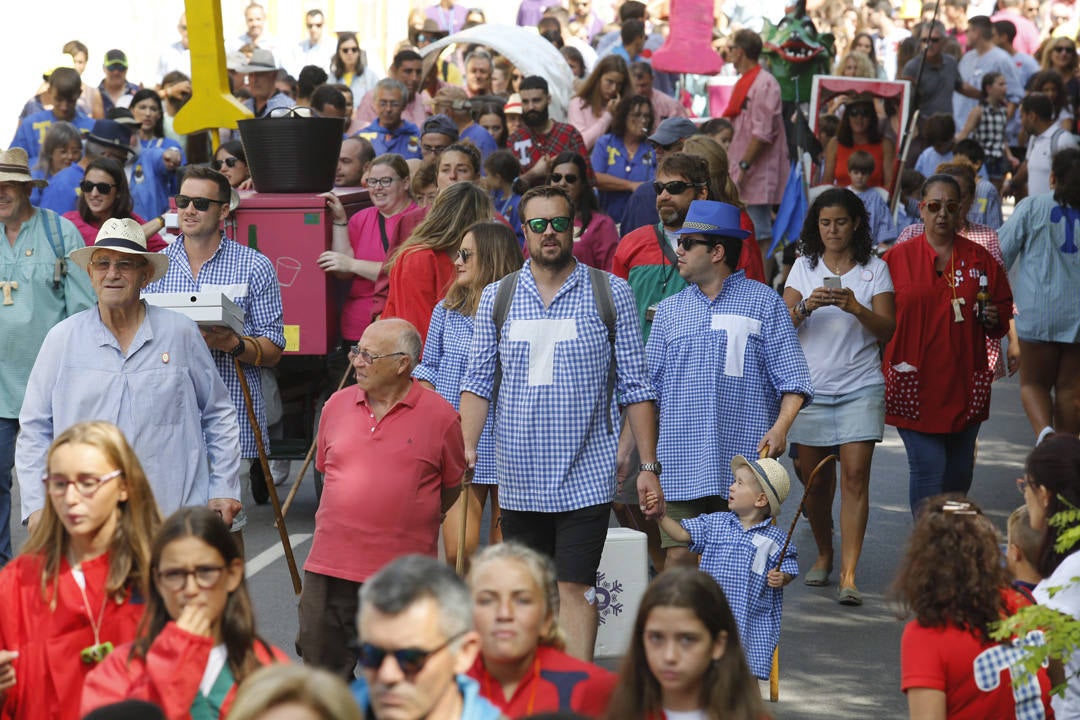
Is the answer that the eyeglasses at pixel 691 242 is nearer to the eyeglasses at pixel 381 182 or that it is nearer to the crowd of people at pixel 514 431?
the crowd of people at pixel 514 431

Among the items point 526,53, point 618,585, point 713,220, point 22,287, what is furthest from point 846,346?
point 526,53

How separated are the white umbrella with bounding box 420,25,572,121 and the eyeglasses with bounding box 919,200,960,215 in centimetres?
864

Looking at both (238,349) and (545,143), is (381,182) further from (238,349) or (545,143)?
(545,143)

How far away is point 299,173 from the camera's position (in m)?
10.5

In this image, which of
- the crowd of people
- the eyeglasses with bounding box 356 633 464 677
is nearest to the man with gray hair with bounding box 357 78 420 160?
the crowd of people

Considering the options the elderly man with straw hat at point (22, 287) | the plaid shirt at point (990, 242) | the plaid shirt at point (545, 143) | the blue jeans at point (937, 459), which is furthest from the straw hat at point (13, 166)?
the plaid shirt at point (545, 143)

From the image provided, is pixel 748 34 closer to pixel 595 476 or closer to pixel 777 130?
pixel 777 130

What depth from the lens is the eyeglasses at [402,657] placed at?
13.2 ft

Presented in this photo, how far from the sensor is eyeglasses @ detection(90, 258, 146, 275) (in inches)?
273

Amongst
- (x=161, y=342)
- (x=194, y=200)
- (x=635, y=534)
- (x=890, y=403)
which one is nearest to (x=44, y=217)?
(x=194, y=200)

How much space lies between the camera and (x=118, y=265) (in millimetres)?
6930

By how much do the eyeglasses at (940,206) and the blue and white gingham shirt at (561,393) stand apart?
285 centimetres

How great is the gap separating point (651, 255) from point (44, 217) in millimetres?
3213

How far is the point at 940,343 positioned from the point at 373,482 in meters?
4.04
